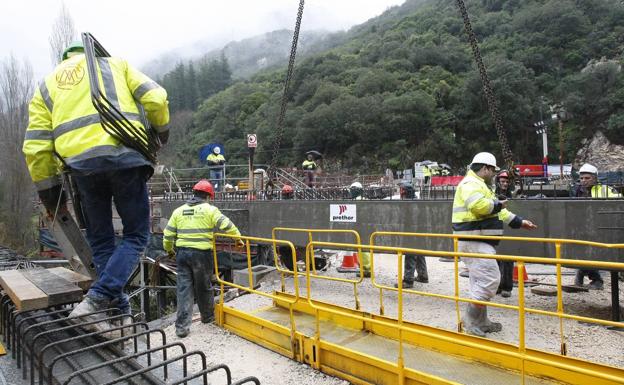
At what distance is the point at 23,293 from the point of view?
3170 millimetres

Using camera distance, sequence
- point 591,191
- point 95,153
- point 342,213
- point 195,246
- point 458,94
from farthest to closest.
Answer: point 458,94 < point 342,213 < point 591,191 < point 195,246 < point 95,153

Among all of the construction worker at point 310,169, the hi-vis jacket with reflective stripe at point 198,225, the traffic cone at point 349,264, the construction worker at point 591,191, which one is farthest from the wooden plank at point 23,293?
the construction worker at point 310,169

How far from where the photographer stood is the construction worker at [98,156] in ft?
9.69

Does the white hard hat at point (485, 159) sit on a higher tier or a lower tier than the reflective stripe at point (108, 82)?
lower

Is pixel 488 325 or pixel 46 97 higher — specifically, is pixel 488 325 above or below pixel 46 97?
below

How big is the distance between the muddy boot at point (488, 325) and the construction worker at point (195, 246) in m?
3.11

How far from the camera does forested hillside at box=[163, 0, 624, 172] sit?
1582 inches

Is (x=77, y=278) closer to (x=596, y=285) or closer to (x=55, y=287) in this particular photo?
(x=55, y=287)

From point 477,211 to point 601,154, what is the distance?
1588 inches

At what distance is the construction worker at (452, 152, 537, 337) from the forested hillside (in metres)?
38.1

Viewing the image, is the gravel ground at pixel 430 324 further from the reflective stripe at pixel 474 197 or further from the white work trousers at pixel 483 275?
the reflective stripe at pixel 474 197

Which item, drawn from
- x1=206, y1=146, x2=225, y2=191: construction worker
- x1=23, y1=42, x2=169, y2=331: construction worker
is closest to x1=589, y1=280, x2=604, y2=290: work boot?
x1=23, y1=42, x2=169, y2=331: construction worker

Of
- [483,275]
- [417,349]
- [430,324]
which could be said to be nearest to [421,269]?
[430,324]

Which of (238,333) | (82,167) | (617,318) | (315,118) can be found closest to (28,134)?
(82,167)
